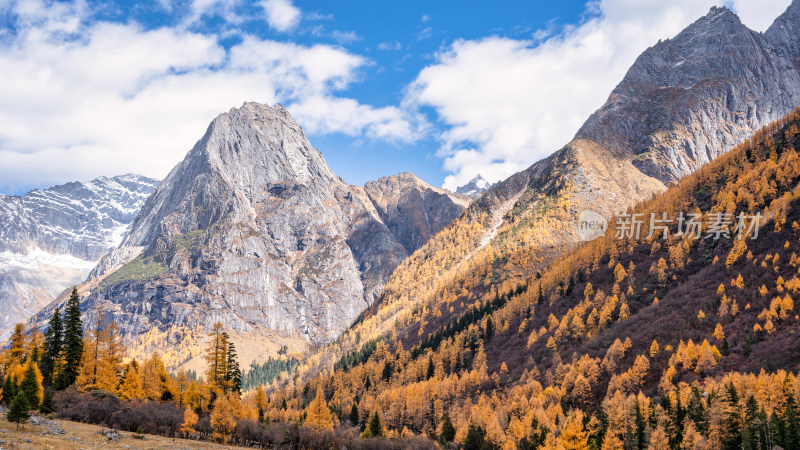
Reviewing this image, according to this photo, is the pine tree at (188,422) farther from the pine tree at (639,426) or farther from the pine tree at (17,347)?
the pine tree at (639,426)

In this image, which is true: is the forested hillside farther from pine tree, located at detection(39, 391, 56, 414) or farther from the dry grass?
pine tree, located at detection(39, 391, 56, 414)

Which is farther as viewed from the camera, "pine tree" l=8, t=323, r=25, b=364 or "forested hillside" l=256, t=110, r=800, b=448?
"pine tree" l=8, t=323, r=25, b=364

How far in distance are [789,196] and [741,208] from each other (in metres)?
18.7

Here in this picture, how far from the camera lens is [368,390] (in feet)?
627

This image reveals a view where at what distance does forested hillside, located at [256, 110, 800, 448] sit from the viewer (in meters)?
92.5

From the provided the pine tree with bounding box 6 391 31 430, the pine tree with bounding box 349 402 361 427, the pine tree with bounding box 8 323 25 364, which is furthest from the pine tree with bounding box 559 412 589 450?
the pine tree with bounding box 8 323 25 364

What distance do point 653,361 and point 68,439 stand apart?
129 m

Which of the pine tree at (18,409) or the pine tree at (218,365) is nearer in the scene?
the pine tree at (18,409)

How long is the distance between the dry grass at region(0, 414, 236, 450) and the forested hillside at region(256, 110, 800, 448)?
2643 inches

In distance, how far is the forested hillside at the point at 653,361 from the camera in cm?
9250

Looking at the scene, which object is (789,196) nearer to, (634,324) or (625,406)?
(634,324)

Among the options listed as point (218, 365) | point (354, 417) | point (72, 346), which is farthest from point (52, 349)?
point (354, 417)

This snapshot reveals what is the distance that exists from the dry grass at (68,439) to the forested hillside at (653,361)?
67.1m

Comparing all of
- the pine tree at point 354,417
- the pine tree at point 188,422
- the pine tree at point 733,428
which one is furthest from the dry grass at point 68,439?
the pine tree at point 354,417
